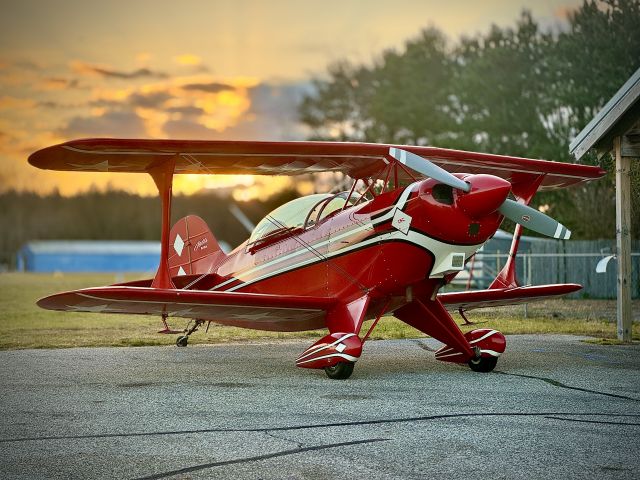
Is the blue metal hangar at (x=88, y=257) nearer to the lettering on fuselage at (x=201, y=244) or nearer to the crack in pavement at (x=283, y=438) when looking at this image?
the lettering on fuselage at (x=201, y=244)

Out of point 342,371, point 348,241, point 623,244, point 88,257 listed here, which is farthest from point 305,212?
point 88,257

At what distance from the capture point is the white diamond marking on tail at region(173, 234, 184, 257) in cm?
1383

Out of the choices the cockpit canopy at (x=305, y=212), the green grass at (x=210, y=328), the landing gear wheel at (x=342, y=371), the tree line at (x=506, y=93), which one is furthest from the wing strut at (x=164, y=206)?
the tree line at (x=506, y=93)

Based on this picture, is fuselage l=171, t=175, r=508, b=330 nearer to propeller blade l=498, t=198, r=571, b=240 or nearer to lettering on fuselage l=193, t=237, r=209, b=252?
propeller blade l=498, t=198, r=571, b=240

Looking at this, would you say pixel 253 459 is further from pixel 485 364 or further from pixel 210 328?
pixel 210 328

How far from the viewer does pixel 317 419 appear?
6.64 metres

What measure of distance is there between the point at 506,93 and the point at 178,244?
104 feet

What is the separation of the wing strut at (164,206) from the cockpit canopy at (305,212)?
1.65 m

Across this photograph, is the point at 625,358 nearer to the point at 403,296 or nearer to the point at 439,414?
the point at 403,296

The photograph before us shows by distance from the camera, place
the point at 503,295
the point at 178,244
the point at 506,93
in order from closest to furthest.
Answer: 1. the point at 503,295
2. the point at 178,244
3. the point at 506,93

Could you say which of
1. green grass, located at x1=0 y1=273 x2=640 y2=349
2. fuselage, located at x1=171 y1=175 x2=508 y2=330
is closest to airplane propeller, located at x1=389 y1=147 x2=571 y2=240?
fuselage, located at x1=171 y1=175 x2=508 y2=330

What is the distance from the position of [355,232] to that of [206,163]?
1996 mm

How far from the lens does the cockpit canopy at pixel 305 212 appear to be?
10430 mm

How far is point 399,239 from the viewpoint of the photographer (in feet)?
Answer: 29.9
